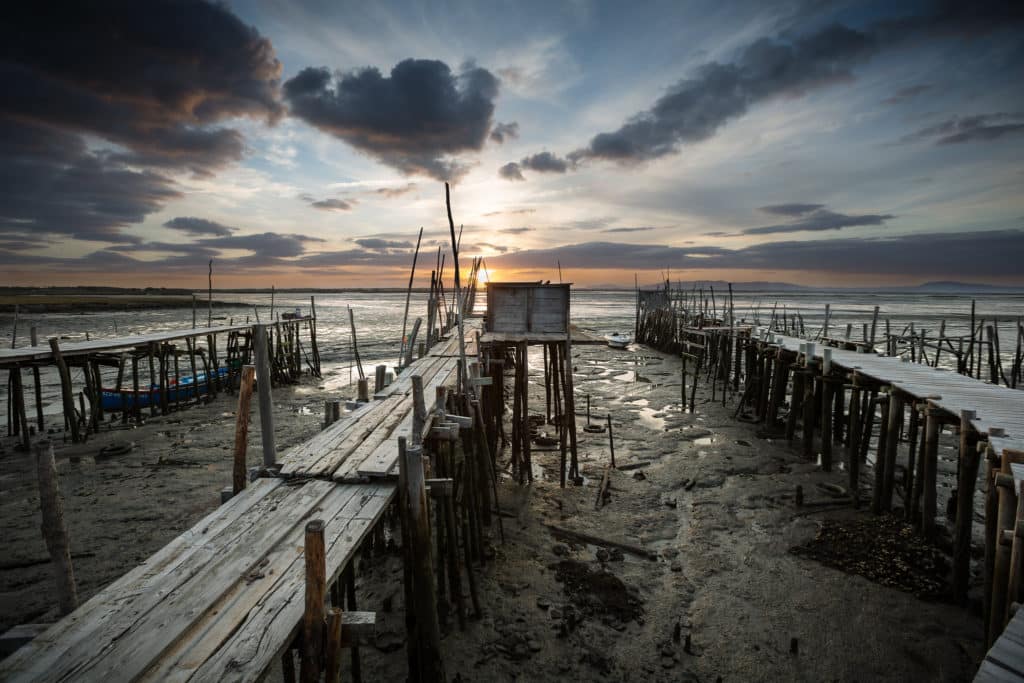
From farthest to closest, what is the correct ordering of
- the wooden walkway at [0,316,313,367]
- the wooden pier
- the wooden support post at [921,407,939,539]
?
1. the wooden pier
2. the wooden walkway at [0,316,313,367]
3. the wooden support post at [921,407,939,539]

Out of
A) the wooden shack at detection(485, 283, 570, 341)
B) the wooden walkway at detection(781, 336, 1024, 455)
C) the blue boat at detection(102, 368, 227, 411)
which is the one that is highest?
the wooden shack at detection(485, 283, 570, 341)

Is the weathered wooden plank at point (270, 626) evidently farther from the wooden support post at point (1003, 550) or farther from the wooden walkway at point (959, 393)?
the wooden walkway at point (959, 393)

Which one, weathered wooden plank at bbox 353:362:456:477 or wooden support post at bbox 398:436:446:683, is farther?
weathered wooden plank at bbox 353:362:456:477

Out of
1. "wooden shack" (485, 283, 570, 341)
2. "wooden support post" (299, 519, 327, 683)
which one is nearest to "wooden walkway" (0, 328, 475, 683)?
"wooden support post" (299, 519, 327, 683)

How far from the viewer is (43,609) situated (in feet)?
18.9

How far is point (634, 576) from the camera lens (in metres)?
6.59

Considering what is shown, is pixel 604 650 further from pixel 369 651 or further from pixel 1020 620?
pixel 1020 620

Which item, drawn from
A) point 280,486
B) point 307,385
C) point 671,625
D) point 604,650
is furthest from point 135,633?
point 307,385

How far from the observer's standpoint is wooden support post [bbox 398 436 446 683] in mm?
4215

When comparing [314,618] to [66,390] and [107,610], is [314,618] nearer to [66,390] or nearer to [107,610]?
[107,610]

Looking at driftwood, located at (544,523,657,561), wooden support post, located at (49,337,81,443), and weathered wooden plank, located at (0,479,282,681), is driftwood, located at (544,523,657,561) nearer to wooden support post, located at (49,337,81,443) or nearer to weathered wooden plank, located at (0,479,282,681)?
weathered wooden plank, located at (0,479,282,681)

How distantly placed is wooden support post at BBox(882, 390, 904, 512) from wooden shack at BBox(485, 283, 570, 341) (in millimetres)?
6677

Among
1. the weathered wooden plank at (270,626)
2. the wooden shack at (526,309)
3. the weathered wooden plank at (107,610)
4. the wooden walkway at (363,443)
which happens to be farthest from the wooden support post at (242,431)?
the wooden shack at (526,309)

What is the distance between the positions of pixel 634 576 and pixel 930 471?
15.5 ft
